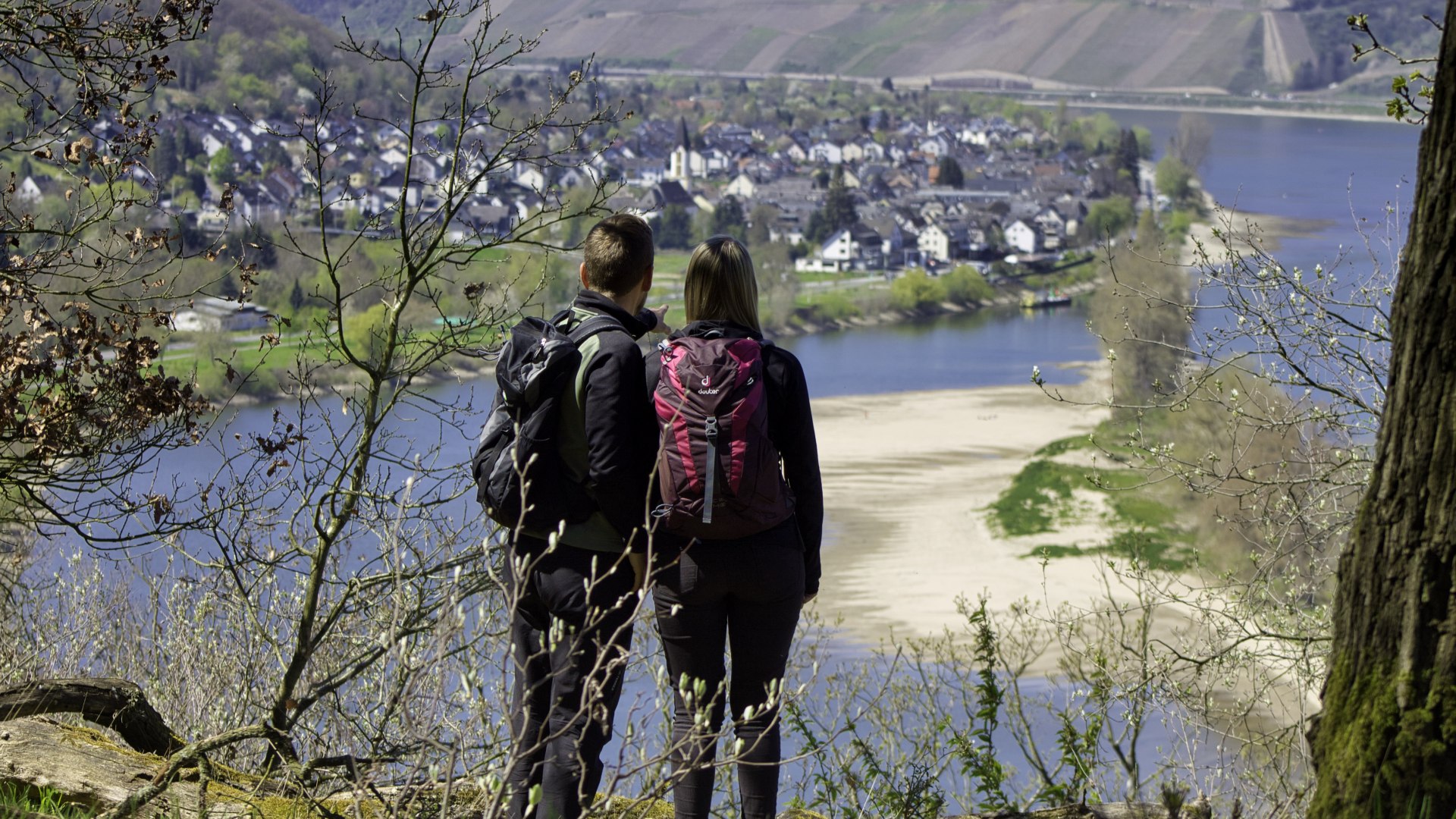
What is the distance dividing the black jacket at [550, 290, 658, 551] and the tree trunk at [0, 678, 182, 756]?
1.26 meters

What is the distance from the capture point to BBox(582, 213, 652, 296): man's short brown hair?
2.30 meters

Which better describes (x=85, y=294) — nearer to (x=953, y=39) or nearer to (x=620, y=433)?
(x=620, y=433)

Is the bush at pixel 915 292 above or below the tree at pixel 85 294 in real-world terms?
below

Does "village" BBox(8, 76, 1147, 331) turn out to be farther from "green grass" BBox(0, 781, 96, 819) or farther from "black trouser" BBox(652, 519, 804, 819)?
"black trouser" BBox(652, 519, 804, 819)

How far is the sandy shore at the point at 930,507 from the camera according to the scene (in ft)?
56.3

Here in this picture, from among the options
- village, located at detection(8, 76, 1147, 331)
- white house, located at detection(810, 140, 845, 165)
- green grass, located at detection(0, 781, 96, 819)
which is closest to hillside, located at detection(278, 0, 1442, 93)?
village, located at detection(8, 76, 1147, 331)

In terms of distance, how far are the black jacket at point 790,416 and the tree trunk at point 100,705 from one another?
4.73ft

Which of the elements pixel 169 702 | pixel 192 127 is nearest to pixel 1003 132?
pixel 192 127

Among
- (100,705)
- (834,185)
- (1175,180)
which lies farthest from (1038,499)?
(1175,180)

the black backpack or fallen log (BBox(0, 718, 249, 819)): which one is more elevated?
the black backpack

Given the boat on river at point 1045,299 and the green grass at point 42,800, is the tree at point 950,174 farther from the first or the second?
the green grass at point 42,800

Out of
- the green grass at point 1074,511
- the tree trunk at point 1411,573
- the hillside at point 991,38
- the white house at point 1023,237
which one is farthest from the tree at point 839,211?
the hillside at point 991,38

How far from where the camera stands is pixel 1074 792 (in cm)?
266

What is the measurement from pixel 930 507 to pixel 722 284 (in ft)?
66.7
